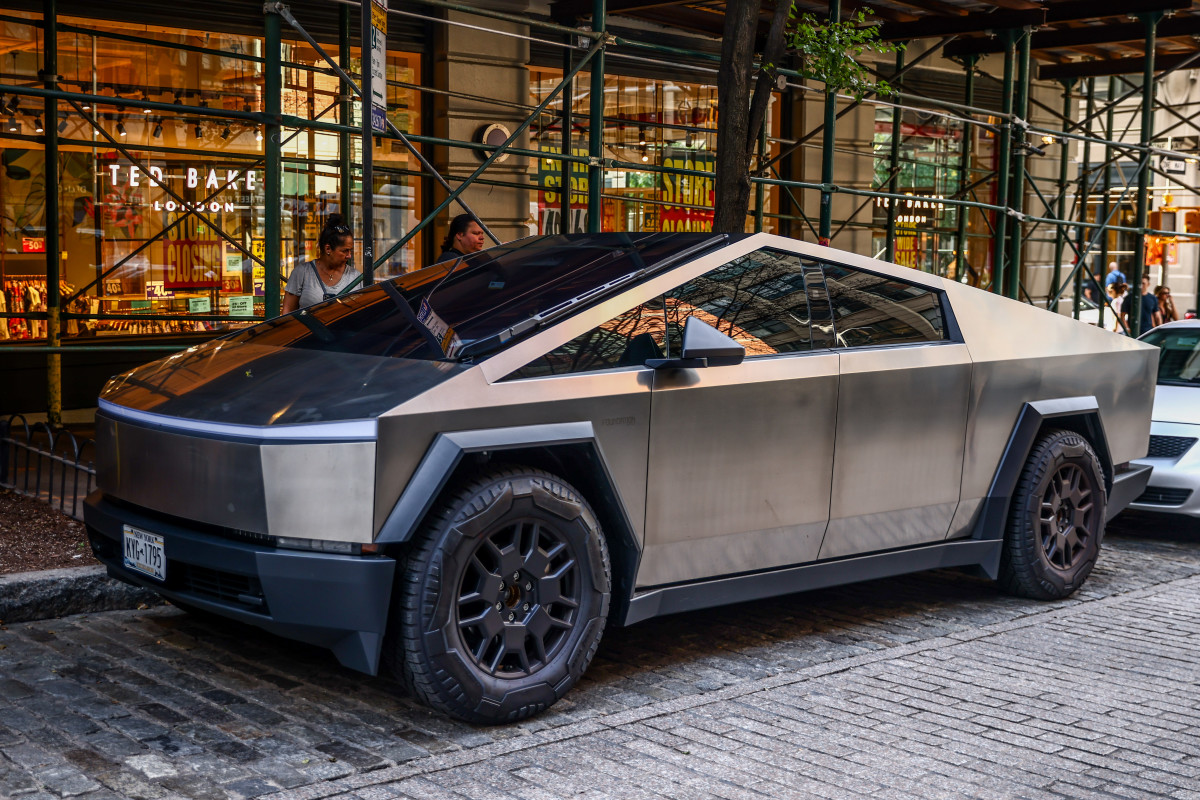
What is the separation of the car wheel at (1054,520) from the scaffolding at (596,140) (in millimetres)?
3293

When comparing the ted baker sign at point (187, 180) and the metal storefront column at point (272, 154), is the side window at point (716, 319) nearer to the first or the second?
the metal storefront column at point (272, 154)

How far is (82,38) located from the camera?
10.2 meters

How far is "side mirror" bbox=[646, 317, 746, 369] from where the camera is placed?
4.44 m

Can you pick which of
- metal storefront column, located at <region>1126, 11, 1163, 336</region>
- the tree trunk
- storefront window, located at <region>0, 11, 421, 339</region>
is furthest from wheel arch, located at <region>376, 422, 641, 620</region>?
metal storefront column, located at <region>1126, 11, 1163, 336</region>

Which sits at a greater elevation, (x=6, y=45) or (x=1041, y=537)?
(x=6, y=45)

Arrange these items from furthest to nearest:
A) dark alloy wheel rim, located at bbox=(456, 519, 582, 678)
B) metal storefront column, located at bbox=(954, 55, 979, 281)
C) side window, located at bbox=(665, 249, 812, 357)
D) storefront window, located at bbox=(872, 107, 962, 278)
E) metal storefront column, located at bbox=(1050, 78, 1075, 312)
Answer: metal storefront column, located at bbox=(1050, 78, 1075, 312), metal storefront column, located at bbox=(954, 55, 979, 281), storefront window, located at bbox=(872, 107, 962, 278), side window, located at bbox=(665, 249, 812, 357), dark alloy wheel rim, located at bbox=(456, 519, 582, 678)

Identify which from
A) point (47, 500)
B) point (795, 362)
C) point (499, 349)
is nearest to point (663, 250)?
point (795, 362)

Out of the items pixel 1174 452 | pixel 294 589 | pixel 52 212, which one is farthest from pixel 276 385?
pixel 52 212

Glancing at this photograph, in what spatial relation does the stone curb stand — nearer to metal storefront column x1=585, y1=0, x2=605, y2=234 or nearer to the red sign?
metal storefront column x1=585, y1=0, x2=605, y2=234

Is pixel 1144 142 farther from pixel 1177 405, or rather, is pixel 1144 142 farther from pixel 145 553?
pixel 145 553

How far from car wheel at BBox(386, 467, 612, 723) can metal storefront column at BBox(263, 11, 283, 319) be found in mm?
3637

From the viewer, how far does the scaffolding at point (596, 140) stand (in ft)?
25.3

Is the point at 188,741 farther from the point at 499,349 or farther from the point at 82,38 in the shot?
the point at 82,38

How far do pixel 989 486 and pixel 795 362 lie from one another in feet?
4.58
